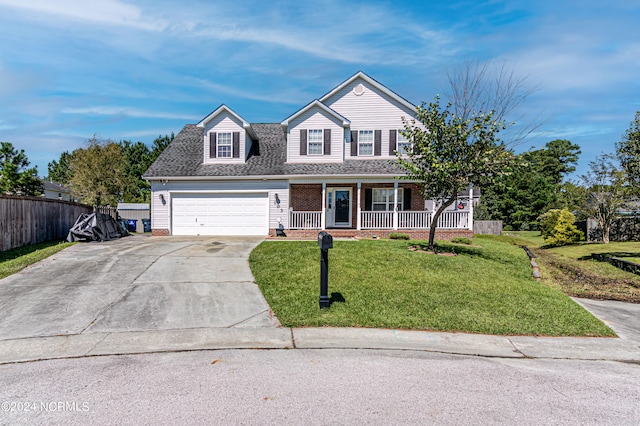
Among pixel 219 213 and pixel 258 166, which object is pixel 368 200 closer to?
pixel 258 166

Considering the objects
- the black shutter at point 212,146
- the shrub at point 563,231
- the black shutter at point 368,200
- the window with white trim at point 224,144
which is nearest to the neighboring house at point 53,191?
the black shutter at point 212,146

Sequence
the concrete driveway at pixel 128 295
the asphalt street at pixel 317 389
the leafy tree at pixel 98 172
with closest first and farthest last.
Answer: the asphalt street at pixel 317 389
the concrete driveway at pixel 128 295
the leafy tree at pixel 98 172

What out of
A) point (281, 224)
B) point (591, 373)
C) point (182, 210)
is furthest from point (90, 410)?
point (182, 210)

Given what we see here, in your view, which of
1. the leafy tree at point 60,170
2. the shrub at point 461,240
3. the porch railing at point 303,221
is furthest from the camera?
the leafy tree at point 60,170

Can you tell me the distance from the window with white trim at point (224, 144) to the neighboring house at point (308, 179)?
5 cm

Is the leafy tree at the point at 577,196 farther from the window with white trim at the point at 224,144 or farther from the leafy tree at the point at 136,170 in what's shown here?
the leafy tree at the point at 136,170

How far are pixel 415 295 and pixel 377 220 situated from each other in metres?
11.4

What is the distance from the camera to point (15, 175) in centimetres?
3206

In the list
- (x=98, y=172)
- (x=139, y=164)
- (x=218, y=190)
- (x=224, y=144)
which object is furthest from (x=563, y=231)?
(x=139, y=164)

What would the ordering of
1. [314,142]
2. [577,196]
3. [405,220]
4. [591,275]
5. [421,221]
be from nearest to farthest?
[591,275] < [421,221] < [405,220] < [314,142] < [577,196]

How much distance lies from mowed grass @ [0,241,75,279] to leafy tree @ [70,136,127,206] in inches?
988

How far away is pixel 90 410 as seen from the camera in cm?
353

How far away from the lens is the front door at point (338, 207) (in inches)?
805

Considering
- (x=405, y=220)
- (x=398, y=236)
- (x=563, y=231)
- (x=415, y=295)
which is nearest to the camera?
(x=415, y=295)
